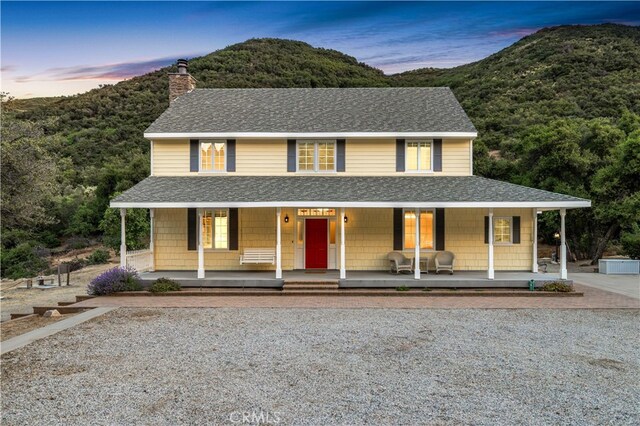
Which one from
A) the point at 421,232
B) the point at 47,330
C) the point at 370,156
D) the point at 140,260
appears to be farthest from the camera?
the point at 370,156

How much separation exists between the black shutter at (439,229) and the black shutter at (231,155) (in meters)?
7.95

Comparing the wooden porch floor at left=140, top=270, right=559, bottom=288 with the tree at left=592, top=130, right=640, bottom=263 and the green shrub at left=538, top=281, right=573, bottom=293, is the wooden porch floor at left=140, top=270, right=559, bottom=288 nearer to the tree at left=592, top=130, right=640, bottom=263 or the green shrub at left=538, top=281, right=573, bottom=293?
the green shrub at left=538, top=281, right=573, bottom=293

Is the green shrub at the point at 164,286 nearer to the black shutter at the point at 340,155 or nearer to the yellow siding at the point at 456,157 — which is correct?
the black shutter at the point at 340,155

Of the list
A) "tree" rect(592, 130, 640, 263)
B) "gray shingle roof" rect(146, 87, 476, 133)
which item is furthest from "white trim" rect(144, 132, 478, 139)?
"tree" rect(592, 130, 640, 263)

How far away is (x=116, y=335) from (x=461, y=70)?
58454 millimetres

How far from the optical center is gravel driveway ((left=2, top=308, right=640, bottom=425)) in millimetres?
5348

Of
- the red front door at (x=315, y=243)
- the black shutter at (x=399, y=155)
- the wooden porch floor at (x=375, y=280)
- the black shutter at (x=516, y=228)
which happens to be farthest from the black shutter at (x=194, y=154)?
the black shutter at (x=516, y=228)

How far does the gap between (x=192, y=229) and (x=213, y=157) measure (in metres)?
3.05

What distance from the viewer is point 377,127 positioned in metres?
16.7

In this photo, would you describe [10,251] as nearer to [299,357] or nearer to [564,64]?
[299,357]

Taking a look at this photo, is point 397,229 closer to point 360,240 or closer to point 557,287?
point 360,240

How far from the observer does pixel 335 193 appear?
1477 centimetres

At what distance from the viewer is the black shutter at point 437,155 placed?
54.3ft
